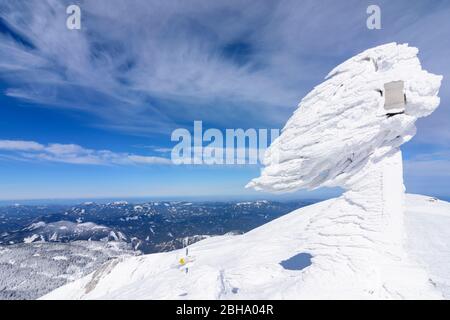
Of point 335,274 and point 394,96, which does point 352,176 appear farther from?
point 335,274

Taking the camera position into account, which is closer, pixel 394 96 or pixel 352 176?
pixel 394 96

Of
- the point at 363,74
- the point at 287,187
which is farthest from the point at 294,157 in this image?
the point at 363,74

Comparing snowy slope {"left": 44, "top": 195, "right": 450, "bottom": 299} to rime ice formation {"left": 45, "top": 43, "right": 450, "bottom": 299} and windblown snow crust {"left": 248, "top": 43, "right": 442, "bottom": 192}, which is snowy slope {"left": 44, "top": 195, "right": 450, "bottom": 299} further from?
windblown snow crust {"left": 248, "top": 43, "right": 442, "bottom": 192}

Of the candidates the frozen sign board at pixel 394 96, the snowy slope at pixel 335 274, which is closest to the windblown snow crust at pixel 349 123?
the frozen sign board at pixel 394 96

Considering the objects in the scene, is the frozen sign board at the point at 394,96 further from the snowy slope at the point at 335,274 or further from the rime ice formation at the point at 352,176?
the snowy slope at the point at 335,274

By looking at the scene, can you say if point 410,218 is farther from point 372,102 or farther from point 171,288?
point 171,288

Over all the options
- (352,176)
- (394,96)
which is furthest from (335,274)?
(394,96)
